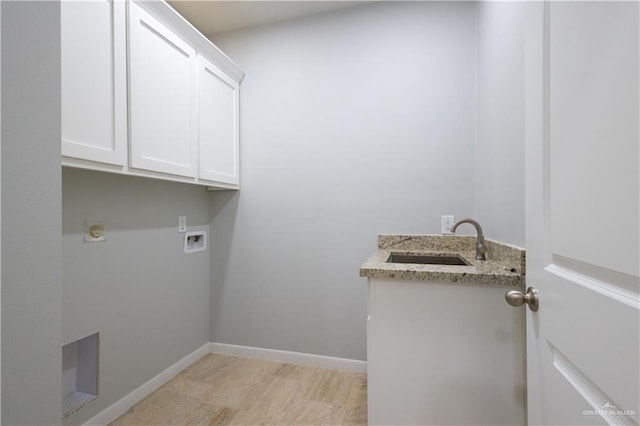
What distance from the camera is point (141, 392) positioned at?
1.71 meters

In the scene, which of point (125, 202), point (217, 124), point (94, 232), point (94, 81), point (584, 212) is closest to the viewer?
point (584, 212)

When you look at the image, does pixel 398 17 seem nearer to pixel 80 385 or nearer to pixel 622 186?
pixel 622 186

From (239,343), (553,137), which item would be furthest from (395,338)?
(239,343)

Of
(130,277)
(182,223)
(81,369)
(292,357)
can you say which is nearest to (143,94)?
(182,223)

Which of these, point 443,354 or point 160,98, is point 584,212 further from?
point 160,98

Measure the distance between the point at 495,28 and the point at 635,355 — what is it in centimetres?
167

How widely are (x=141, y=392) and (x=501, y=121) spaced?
2.59 m

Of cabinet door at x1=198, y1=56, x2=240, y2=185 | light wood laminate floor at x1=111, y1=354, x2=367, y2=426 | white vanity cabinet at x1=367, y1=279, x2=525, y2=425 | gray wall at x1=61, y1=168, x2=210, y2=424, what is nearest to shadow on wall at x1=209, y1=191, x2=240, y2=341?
gray wall at x1=61, y1=168, x2=210, y2=424

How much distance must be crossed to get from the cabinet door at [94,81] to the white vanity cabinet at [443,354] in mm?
1347

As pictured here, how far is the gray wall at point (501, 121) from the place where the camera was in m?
1.18

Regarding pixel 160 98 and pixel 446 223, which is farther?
pixel 446 223

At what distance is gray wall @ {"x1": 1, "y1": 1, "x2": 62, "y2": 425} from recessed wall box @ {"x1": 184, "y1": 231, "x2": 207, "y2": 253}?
154 cm

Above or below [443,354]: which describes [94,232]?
above

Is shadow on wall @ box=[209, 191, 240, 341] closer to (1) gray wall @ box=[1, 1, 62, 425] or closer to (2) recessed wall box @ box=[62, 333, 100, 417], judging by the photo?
(2) recessed wall box @ box=[62, 333, 100, 417]
